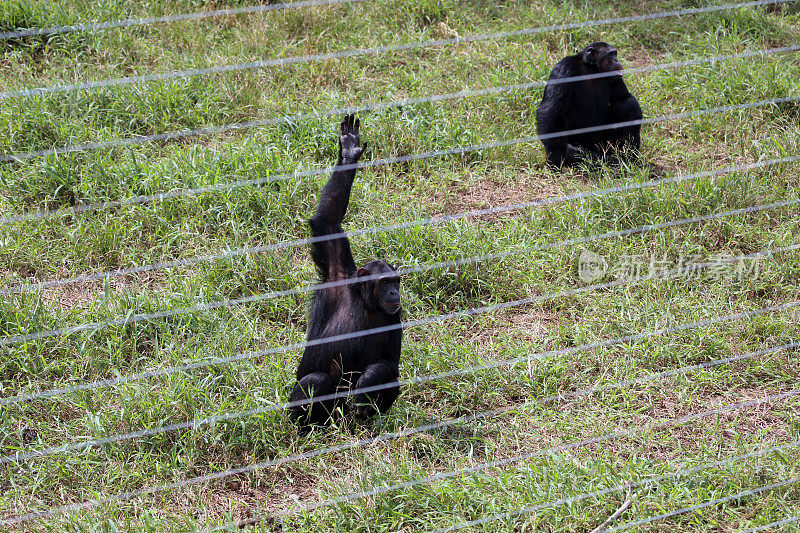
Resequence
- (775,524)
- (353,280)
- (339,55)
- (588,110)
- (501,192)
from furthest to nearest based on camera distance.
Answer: (588,110) → (501,192) → (339,55) → (353,280) → (775,524)

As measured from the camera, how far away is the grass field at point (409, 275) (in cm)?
377

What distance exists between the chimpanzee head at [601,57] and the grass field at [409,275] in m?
0.54

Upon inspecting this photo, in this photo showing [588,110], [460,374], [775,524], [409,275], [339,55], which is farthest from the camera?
[588,110]

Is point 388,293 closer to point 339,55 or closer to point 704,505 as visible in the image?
point 704,505

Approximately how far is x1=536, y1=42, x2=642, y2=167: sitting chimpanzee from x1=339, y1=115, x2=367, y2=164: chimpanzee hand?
2.54 meters

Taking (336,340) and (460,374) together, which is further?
(460,374)

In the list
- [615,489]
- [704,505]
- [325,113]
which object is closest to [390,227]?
[325,113]

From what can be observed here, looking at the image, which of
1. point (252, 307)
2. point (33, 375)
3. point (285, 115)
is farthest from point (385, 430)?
point (285, 115)

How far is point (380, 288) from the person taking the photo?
412 centimetres

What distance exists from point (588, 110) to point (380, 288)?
3.23 m

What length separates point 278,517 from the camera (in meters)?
3.66

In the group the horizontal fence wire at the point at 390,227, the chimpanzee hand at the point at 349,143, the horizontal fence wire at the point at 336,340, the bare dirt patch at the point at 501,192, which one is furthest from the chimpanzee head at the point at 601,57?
the chimpanzee hand at the point at 349,143

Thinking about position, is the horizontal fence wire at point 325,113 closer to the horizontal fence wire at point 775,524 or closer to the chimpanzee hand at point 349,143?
the chimpanzee hand at point 349,143

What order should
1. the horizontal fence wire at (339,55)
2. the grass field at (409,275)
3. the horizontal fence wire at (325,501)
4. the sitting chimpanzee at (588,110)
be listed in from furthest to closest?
the sitting chimpanzee at (588,110) → the horizontal fence wire at (339,55) → the grass field at (409,275) → the horizontal fence wire at (325,501)
